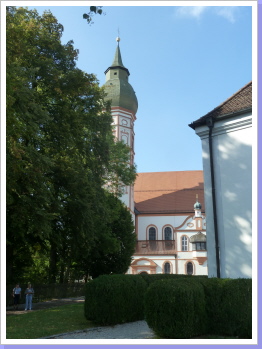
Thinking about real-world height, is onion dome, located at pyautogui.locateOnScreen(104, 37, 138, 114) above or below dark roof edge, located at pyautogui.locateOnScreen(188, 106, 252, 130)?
above

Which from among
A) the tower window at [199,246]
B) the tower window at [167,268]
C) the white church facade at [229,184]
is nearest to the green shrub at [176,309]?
the white church facade at [229,184]

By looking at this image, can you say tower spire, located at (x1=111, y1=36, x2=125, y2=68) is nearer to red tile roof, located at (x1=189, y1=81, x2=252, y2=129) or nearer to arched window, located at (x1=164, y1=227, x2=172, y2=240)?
arched window, located at (x1=164, y1=227, x2=172, y2=240)

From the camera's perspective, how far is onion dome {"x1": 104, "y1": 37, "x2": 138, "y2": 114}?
153 ft

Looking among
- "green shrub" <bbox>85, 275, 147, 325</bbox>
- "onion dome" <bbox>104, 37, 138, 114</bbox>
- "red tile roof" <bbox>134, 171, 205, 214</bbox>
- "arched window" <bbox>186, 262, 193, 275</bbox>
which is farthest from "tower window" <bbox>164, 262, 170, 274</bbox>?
"green shrub" <bbox>85, 275, 147, 325</bbox>

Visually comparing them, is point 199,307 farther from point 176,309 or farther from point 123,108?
point 123,108

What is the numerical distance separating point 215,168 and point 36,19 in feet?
43.1

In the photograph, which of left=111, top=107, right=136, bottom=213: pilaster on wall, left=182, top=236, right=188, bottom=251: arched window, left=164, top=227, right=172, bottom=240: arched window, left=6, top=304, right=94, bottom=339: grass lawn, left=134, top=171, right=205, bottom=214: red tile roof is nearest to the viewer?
left=6, top=304, right=94, bottom=339: grass lawn

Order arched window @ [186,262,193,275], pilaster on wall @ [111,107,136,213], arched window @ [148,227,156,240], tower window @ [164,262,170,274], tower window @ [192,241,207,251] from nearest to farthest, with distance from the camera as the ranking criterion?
1. tower window @ [192,241,207,251]
2. arched window @ [186,262,193,275]
3. tower window @ [164,262,170,274]
4. arched window @ [148,227,156,240]
5. pilaster on wall @ [111,107,136,213]

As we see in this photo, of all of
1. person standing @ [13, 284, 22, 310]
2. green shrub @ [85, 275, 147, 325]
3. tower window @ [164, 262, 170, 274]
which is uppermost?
green shrub @ [85, 275, 147, 325]

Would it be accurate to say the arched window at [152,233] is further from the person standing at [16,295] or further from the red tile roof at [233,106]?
the red tile roof at [233,106]

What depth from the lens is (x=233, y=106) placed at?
11531mm

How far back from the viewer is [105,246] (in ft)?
77.9

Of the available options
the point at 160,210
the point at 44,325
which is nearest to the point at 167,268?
the point at 160,210

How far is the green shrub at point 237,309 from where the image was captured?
8953mm
